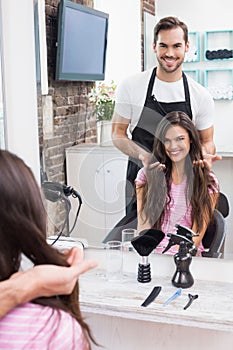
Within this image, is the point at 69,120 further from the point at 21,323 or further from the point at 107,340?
the point at 21,323

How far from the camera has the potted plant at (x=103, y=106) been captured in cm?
170

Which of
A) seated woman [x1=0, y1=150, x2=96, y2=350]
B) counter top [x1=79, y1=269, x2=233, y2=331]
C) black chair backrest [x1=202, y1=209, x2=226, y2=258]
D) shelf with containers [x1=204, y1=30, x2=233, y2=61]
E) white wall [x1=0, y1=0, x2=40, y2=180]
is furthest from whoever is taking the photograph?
white wall [x1=0, y1=0, x2=40, y2=180]

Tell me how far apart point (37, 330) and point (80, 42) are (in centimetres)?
113

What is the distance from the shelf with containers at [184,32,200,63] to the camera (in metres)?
1.58

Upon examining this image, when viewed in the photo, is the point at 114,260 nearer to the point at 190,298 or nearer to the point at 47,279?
the point at 190,298

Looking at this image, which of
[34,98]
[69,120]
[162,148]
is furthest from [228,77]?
[34,98]

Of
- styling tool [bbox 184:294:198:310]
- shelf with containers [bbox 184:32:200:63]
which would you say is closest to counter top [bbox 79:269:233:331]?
styling tool [bbox 184:294:198:310]

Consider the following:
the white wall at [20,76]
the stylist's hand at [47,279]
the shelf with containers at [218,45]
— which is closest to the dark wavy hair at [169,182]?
the shelf with containers at [218,45]

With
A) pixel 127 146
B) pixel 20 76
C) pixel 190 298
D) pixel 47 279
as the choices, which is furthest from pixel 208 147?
pixel 47 279

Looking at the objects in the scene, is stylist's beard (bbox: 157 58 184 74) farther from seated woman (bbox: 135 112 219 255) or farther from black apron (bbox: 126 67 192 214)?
seated woman (bbox: 135 112 219 255)

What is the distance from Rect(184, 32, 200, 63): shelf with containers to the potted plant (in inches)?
10.9

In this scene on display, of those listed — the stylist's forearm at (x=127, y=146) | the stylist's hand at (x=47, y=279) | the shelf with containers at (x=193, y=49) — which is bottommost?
the stylist's hand at (x=47, y=279)

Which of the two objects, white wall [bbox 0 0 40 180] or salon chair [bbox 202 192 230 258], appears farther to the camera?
white wall [bbox 0 0 40 180]

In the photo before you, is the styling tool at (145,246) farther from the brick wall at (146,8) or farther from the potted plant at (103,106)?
the brick wall at (146,8)
